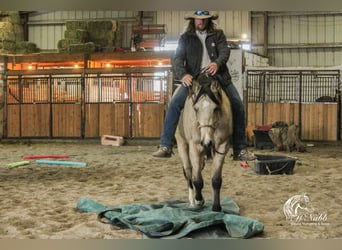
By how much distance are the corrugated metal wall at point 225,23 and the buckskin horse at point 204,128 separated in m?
11.5

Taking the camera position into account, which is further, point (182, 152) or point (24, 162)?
point (24, 162)

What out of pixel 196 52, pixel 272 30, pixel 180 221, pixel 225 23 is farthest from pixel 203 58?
pixel 272 30

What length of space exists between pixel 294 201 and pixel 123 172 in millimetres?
3213

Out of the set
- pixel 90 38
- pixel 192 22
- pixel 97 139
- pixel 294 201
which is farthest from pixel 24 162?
pixel 90 38

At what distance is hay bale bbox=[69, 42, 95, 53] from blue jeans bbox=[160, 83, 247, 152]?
8.14 m

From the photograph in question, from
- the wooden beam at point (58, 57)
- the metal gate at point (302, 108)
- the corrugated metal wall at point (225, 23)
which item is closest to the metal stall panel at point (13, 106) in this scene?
the wooden beam at point (58, 57)

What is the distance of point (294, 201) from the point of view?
3107 mm

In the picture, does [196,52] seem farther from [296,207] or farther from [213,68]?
[296,207]

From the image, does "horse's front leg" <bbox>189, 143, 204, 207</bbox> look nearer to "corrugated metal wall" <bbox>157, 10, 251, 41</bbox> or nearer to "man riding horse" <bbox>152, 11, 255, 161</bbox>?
"man riding horse" <bbox>152, 11, 255, 161</bbox>

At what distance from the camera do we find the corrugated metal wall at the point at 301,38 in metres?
14.9

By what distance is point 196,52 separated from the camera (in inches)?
131

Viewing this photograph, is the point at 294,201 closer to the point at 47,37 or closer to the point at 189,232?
the point at 189,232

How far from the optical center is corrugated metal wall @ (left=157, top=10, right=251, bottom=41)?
14.6 metres

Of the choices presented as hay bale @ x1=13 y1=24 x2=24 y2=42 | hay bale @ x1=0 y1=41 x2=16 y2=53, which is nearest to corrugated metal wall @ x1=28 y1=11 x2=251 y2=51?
hay bale @ x1=13 y1=24 x2=24 y2=42
